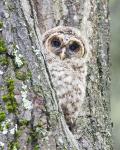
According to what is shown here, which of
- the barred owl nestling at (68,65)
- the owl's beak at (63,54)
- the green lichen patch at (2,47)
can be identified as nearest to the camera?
the green lichen patch at (2,47)

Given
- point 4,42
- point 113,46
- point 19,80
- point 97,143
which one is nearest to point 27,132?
point 19,80

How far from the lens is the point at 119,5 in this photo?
10336mm

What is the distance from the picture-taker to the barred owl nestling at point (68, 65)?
5.18 m

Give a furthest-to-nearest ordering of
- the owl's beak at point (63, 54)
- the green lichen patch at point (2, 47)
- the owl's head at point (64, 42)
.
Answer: the owl's beak at point (63, 54) < the owl's head at point (64, 42) < the green lichen patch at point (2, 47)

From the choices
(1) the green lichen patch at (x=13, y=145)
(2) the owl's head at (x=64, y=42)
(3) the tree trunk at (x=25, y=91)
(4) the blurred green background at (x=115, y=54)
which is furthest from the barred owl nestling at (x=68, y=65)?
(4) the blurred green background at (x=115, y=54)

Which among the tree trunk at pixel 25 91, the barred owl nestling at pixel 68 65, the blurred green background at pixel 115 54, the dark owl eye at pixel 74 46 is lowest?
the tree trunk at pixel 25 91

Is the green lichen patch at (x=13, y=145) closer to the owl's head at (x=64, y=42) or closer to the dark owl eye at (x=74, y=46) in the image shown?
the owl's head at (x=64, y=42)

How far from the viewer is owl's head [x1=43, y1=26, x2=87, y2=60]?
213 inches

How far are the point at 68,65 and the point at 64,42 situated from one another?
206mm

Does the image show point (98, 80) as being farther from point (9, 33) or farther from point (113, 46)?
point (113, 46)

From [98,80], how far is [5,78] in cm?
232

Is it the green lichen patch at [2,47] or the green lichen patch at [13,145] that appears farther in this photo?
the green lichen patch at [2,47]

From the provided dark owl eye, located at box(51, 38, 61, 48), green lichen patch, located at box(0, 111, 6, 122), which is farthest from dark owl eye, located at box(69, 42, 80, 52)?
green lichen patch, located at box(0, 111, 6, 122)

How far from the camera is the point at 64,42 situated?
18.0ft
